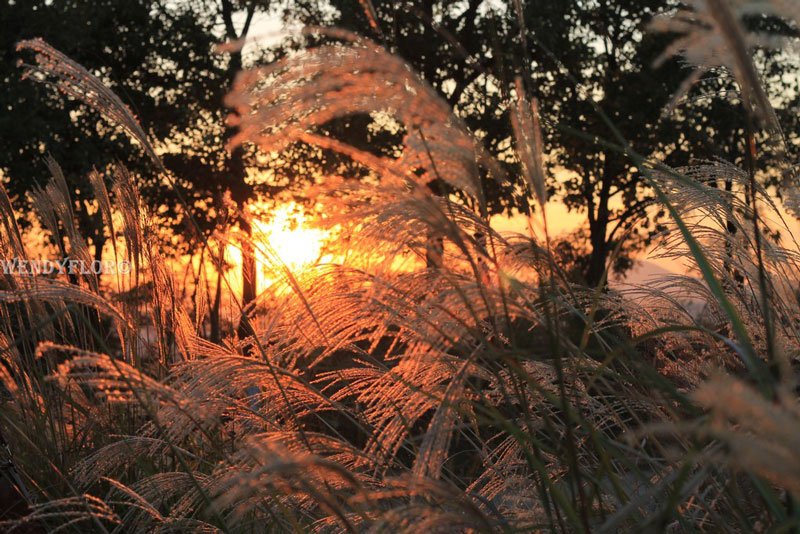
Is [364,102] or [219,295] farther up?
[364,102]

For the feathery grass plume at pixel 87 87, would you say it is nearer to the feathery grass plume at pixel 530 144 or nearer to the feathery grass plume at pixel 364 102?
the feathery grass plume at pixel 364 102

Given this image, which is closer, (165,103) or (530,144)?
(530,144)

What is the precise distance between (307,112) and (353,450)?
2.63ft

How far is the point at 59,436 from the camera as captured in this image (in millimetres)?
3781

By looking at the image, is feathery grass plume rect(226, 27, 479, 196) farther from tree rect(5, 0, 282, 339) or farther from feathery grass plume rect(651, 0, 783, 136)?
tree rect(5, 0, 282, 339)

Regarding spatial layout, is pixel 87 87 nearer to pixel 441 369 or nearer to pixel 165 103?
pixel 441 369

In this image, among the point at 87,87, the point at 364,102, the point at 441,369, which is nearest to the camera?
the point at 364,102

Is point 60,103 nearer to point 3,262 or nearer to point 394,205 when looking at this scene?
point 3,262

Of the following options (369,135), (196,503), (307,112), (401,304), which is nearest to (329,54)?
(307,112)

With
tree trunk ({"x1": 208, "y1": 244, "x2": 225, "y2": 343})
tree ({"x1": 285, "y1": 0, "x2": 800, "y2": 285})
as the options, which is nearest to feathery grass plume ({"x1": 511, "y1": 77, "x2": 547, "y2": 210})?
tree trunk ({"x1": 208, "y1": 244, "x2": 225, "y2": 343})

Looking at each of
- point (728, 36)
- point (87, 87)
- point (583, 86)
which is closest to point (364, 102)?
point (728, 36)

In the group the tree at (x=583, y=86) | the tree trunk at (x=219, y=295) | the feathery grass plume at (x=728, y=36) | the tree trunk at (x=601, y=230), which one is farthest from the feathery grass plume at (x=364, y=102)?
the tree trunk at (x=601, y=230)

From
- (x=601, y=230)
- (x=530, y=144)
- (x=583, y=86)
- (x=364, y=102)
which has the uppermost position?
(x=583, y=86)

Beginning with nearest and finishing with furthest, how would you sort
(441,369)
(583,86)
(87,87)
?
(441,369) → (87,87) → (583,86)
